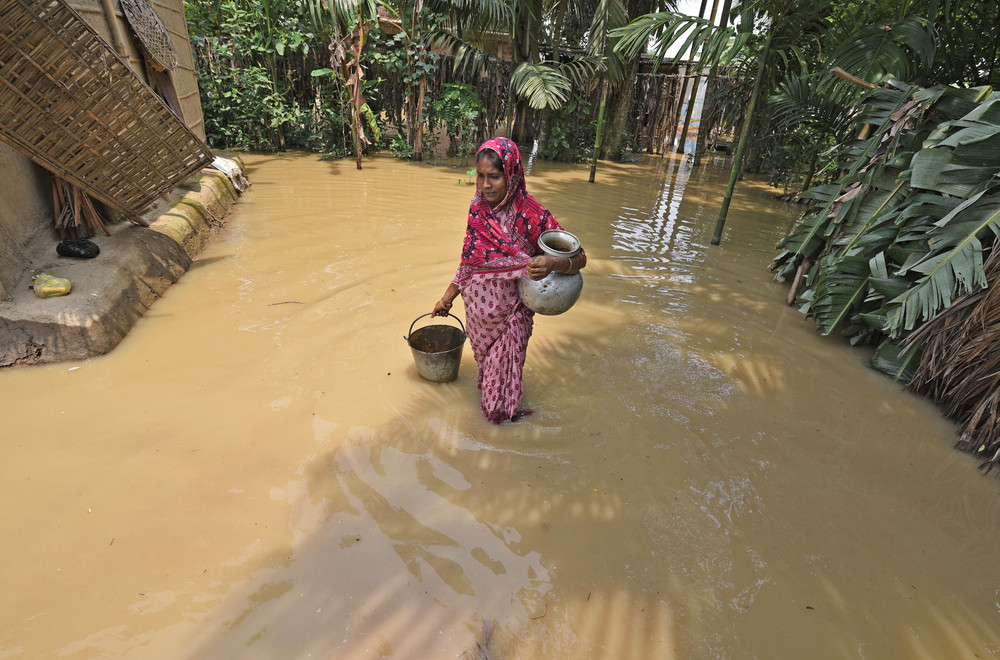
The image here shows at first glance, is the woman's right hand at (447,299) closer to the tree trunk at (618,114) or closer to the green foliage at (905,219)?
the green foliage at (905,219)

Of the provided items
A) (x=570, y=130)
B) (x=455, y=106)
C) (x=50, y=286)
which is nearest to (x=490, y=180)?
(x=50, y=286)

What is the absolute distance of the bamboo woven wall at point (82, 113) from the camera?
2779 mm

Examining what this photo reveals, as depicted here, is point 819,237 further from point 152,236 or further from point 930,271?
point 152,236

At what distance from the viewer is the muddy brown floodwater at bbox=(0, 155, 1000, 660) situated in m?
1.72

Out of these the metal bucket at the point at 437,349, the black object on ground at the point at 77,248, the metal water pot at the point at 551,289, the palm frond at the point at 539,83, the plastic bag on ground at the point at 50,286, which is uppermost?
the palm frond at the point at 539,83

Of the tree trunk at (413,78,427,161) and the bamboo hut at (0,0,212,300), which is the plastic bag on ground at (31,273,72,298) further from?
the tree trunk at (413,78,427,161)

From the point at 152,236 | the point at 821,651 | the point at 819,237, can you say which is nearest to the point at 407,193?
the point at 152,236

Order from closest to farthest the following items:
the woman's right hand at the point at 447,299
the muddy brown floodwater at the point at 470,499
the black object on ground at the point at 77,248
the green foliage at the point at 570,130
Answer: the muddy brown floodwater at the point at 470,499 < the woman's right hand at the point at 447,299 < the black object on ground at the point at 77,248 < the green foliage at the point at 570,130

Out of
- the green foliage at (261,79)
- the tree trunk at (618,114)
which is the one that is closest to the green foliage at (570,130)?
the tree trunk at (618,114)

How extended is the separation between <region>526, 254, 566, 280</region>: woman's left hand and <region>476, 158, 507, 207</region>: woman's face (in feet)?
1.17

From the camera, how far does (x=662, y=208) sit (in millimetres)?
7598

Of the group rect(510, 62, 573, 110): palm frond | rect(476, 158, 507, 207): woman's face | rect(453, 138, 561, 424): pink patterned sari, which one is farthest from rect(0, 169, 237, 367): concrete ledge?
rect(510, 62, 573, 110): palm frond

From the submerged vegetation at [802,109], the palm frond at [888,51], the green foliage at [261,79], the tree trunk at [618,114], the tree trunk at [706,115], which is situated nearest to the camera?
the submerged vegetation at [802,109]

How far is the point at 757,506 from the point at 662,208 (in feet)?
20.0
